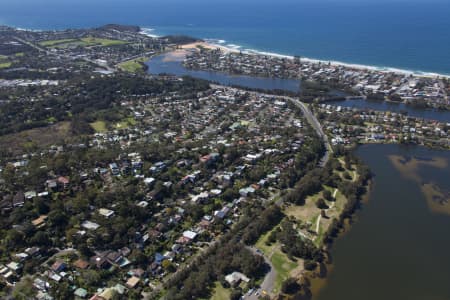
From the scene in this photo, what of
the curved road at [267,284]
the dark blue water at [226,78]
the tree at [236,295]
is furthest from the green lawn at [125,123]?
the tree at [236,295]

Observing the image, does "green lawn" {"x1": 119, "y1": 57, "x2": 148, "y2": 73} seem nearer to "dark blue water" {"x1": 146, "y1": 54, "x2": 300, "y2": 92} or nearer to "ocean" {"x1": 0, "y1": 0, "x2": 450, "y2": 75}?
"dark blue water" {"x1": 146, "y1": 54, "x2": 300, "y2": 92}

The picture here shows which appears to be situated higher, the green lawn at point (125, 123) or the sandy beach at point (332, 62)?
the sandy beach at point (332, 62)

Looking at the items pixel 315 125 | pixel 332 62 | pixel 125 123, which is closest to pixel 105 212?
pixel 125 123

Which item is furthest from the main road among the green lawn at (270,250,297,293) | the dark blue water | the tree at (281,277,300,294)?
the tree at (281,277,300,294)

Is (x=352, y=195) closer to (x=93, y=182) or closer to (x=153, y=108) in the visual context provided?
(x=93, y=182)

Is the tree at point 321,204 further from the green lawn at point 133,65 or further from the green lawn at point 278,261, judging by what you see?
the green lawn at point 133,65
